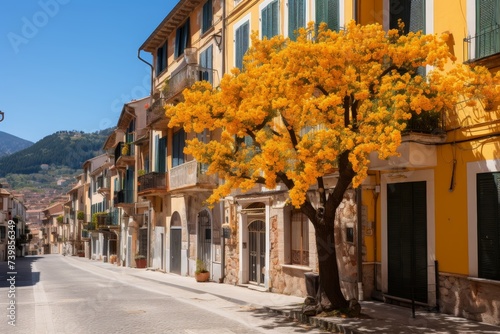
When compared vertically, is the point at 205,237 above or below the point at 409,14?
below

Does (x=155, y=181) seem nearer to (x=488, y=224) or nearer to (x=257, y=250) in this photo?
(x=257, y=250)

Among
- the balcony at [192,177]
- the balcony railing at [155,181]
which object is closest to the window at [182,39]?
the balcony railing at [155,181]

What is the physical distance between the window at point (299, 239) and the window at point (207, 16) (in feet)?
36.3

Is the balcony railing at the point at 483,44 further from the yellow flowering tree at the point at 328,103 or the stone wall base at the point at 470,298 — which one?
the stone wall base at the point at 470,298

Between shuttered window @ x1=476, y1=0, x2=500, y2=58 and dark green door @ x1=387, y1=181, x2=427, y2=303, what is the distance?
3503 millimetres

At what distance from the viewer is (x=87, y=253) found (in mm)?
77938

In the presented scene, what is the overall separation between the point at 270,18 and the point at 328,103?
951 centimetres

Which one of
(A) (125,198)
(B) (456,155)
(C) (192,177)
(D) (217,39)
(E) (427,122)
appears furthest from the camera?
(A) (125,198)

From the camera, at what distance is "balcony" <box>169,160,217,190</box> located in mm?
24141

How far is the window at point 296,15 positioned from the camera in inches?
718

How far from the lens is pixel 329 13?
16.8 m

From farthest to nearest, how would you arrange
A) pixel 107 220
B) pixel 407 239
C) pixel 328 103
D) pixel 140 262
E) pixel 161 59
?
pixel 107 220 → pixel 140 262 → pixel 161 59 → pixel 407 239 → pixel 328 103

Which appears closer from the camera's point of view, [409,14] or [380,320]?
[380,320]

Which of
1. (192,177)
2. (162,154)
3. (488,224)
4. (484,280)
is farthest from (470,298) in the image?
(162,154)
